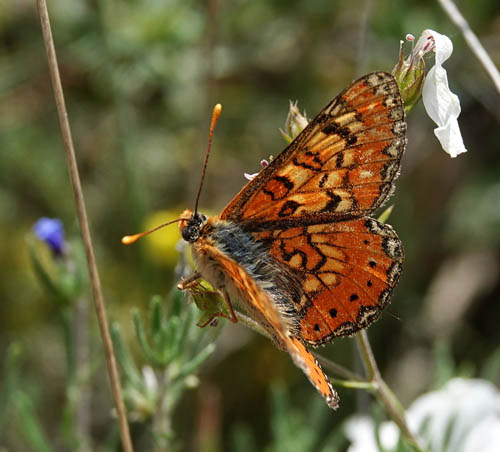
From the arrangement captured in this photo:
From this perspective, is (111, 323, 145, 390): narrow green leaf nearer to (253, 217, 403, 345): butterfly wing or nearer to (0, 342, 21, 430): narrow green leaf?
(0, 342, 21, 430): narrow green leaf

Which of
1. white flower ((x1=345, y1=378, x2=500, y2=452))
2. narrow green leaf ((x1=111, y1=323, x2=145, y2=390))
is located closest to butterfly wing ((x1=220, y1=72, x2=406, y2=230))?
narrow green leaf ((x1=111, y1=323, x2=145, y2=390))

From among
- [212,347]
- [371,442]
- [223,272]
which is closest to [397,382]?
[371,442]

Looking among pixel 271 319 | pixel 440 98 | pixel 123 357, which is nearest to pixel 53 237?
pixel 123 357

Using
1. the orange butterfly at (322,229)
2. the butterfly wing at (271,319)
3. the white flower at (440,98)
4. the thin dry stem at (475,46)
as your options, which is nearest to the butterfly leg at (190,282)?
the orange butterfly at (322,229)

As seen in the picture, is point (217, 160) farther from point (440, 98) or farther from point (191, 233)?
point (440, 98)

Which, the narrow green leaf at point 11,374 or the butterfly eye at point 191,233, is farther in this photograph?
the narrow green leaf at point 11,374

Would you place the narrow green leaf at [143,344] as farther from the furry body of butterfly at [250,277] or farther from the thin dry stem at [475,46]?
the thin dry stem at [475,46]

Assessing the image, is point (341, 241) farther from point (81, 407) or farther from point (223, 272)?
point (81, 407)
